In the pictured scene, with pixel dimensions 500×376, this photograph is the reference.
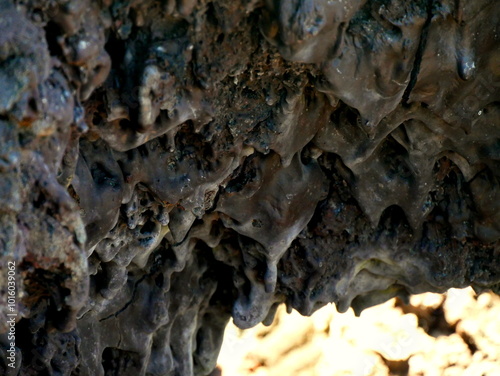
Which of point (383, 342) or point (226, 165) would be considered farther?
point (383, 342)

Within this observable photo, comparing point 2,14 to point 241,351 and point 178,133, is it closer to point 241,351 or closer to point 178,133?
point 178,133

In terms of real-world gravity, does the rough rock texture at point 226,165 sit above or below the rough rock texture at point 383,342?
above

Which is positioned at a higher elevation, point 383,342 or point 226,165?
point 226,165

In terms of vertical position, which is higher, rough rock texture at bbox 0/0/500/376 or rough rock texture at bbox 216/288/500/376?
rough rock texture at bbox 0/0/500/376

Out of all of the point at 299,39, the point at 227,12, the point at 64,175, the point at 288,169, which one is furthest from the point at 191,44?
the point at 288,169

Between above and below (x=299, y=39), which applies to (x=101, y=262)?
below

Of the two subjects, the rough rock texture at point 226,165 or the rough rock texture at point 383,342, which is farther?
the rough rock texture at point 383,342

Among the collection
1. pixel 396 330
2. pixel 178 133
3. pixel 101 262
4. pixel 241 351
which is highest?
pixel 178 133

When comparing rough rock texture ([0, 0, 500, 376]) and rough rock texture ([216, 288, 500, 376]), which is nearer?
rough rock texture ([0, 0, 500, 376])
